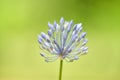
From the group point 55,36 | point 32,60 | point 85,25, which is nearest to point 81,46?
point 55,36

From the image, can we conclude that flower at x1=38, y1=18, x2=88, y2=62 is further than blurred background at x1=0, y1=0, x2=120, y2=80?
No

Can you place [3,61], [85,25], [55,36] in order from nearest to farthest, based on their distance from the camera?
[55,36] < [85,25] < [3,61]

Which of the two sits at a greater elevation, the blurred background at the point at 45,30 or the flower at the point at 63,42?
the blurred background at the point at 45,30

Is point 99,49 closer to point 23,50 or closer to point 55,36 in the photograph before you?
point 23,50

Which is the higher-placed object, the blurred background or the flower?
the blurred background

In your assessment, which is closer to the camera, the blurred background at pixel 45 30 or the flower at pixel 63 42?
the flower at pixel 63 42
